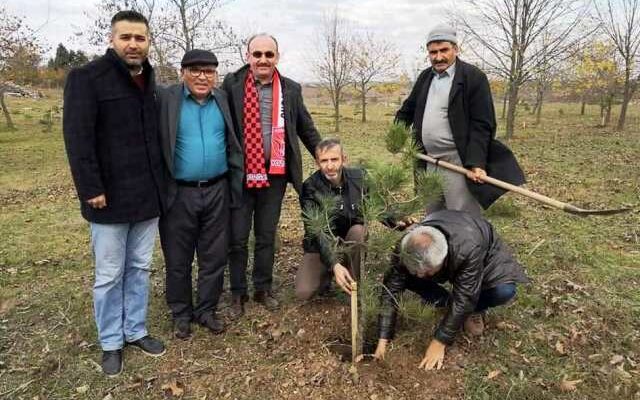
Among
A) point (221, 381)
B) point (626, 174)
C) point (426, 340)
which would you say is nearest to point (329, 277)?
point (426, 340)

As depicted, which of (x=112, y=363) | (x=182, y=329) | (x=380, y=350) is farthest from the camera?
(x=182, y=329)

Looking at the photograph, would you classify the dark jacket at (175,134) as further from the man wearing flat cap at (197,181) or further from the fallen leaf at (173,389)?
the fallen leaf at (173,389)

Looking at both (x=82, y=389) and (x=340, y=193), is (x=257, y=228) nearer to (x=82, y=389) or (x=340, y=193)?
(x=340, y=193)

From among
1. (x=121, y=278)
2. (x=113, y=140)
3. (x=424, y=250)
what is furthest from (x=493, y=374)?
(x=113, y=140)

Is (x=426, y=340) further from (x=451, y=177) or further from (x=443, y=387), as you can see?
(x=451, y=177)

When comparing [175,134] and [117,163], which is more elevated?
[175,134]

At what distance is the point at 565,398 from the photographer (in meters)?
2.63

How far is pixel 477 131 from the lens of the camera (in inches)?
119

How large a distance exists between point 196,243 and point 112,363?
2.88ft

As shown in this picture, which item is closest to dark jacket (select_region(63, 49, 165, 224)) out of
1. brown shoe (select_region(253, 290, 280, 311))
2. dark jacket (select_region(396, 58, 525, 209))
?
brown shoe (select_region(253, 290, 280, 311))

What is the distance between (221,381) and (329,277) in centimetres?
112

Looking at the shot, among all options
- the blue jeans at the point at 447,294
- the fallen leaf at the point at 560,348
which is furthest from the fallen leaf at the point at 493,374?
the fallen leaf at the point at 560,348

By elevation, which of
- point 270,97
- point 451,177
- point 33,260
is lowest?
point 33,260

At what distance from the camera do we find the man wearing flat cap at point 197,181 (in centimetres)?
284
